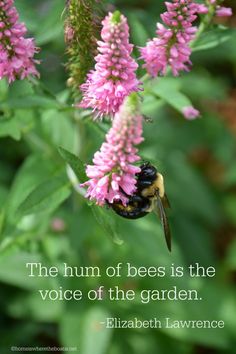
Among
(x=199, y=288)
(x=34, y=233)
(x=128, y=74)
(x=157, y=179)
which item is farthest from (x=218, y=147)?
(x=128, y=74)

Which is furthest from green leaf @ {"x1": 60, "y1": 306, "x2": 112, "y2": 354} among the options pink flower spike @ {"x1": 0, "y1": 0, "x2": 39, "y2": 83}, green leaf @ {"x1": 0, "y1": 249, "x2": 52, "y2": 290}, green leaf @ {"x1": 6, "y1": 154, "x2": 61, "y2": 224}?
pink flower spike @ {"x1": 0, "y1": 0, "x2": 39, "y2": 83}

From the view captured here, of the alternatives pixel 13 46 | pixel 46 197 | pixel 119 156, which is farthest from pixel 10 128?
pixel 119 156

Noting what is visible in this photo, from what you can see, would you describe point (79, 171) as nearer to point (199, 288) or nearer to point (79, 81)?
point (79, 81)

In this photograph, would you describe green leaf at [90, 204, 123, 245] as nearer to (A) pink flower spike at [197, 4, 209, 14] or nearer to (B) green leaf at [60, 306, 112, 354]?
(A) pink flower spike at [197, 4, 209, 14]

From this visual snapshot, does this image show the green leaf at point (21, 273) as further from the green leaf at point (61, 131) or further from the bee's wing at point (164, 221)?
the bee's wing at point (164, 221)

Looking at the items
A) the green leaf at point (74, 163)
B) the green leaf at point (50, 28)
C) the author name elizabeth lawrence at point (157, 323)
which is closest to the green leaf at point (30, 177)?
the green leaf at point (50, 28)

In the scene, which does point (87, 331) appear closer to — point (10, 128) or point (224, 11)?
point (10, 128)
